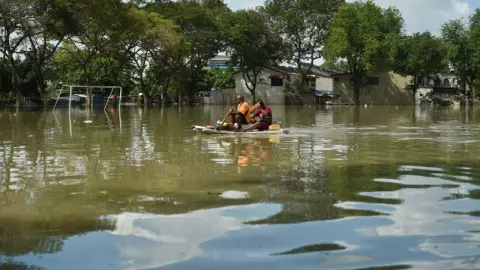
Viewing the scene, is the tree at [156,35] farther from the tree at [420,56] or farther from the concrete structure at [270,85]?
the tree at [420,56]

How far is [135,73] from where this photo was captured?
59.7 metres

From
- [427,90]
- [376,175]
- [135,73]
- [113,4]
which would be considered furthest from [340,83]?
[376,175]

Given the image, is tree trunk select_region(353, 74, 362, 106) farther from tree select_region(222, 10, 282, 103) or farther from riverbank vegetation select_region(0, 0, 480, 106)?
tree select_region(222, 10, 282, 103)

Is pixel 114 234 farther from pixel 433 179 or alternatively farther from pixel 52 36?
pixel 52 36

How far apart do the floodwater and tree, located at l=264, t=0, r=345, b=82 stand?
50152mm

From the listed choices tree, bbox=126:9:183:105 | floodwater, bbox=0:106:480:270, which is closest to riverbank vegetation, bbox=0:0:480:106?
tree, bbox=126:9:183:105

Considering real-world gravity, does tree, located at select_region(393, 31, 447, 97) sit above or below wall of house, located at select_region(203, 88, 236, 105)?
above

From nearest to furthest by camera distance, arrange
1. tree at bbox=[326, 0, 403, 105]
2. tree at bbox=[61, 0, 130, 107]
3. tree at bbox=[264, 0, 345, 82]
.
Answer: tree at bbox=[61, 0, 130, 107]
tree at bbox=[326, 0, 403, 105]
tree at bbox=[264, 0, 345, 82]

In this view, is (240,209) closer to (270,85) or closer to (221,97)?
(270,85)

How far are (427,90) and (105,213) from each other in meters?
63.7

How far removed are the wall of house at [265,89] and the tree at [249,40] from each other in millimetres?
5785

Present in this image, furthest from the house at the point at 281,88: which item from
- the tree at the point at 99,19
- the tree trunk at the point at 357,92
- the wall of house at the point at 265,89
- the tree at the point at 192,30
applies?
the tree at the point at 99,19

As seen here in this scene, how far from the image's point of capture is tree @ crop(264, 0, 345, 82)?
6041 cm

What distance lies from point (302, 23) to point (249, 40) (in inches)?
357
